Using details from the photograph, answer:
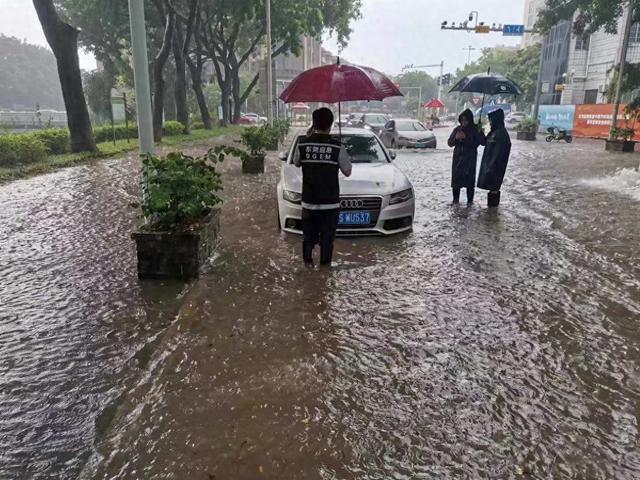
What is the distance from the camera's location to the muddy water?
2.80 meters

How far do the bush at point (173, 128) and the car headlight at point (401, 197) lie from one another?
21418 millimetres

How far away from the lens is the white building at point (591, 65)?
37531 mm

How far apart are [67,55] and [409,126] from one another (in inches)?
536

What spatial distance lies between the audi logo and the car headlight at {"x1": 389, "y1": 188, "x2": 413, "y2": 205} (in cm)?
45

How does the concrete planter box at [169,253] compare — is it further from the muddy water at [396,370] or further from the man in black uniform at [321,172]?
the man in black uniform at [321,172]

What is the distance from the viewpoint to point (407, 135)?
2181cm

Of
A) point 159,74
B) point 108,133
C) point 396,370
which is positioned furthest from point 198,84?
point 396,370

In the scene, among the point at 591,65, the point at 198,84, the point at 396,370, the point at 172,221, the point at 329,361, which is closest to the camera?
the point at 396,370

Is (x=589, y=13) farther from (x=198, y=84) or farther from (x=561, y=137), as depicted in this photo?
(x=198, y=84)

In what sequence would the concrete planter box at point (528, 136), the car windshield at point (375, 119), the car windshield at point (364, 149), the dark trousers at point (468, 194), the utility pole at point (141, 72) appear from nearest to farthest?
the utility pole at point (141, 72) → the car windshield at point (364, 149) → the dark trousers at point (468, 194) → the car windshield at point (375, 119) → the concrete planter box at point (528, 136)

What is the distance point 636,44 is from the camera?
117 ft

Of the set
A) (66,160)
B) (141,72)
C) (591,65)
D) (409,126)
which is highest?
(591,65)

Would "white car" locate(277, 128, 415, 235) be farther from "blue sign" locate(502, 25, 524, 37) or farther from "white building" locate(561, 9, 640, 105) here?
"white building" locate(561, 9, 640, 105)

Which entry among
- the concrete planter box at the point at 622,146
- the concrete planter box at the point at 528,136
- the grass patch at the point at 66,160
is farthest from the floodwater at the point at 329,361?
the concrete planter box at the point at 528,136
